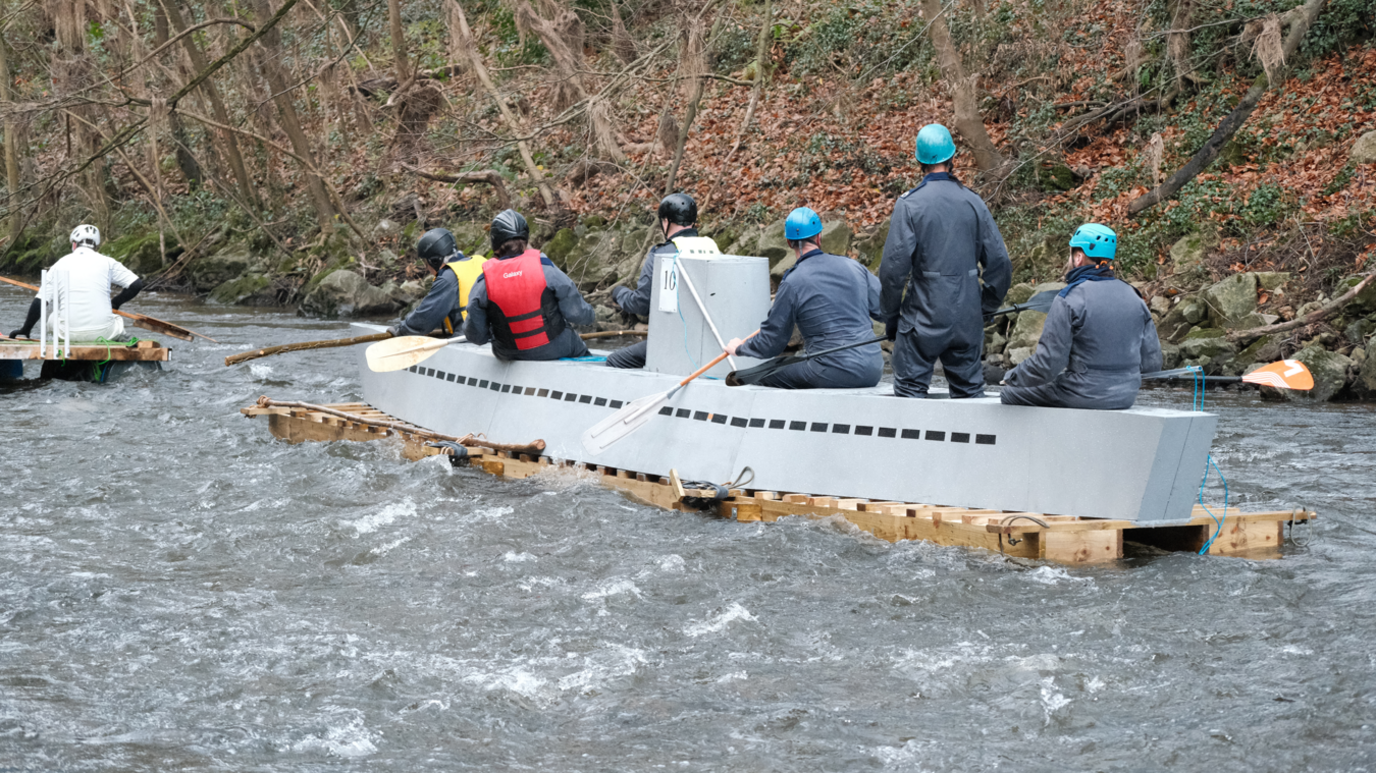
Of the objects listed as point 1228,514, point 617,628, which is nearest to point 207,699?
point 617,628

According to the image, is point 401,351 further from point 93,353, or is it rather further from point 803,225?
point 93,353

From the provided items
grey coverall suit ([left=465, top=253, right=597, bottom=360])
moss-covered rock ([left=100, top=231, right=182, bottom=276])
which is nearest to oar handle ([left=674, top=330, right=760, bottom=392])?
grey coverall suit ([left=465, top=253, right=597, bottom=360])

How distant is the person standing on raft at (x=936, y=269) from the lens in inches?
285

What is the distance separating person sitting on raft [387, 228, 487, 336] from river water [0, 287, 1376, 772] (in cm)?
150

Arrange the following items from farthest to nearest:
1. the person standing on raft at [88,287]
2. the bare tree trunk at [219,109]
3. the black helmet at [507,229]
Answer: the bare tree trunk at [219,109], the person standing on raft at [88,287], the black helmet at [507,229]

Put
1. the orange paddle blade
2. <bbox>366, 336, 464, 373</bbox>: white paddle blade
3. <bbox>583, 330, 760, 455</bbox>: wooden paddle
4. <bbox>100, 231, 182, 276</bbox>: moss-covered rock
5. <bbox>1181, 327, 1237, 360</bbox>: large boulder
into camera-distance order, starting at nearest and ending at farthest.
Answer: the orange paddle blade
<bbox>583, 330, 760, 455</bbox>: wooden paddle
<bbox>366, 336, 464, 373</bbox>: white paddle blade
<bbox>1181, 327, 1237, 360</bbox>: large boulder
<bbox>100, 231, 182, 276</bbox>: moss-covered rock

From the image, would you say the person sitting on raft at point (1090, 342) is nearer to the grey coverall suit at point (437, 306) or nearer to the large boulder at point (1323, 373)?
the grey coverall suit at point (437, 306)

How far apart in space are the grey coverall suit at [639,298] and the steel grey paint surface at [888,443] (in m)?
0.35

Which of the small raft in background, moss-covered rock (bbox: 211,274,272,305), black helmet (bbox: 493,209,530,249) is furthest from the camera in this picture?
moss-covered rock (bbox: 211,274,272,305)

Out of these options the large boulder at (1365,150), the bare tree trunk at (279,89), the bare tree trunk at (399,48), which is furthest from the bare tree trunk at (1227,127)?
the bare tree trunk at (399,48)

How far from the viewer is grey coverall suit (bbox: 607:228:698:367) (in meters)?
8.97

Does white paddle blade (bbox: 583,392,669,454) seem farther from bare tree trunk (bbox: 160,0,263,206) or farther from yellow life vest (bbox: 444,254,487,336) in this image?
bare tree trunk (bbox: 160,0,263,206)

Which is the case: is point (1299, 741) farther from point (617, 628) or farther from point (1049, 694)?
point (617, 628)

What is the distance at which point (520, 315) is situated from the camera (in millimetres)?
9469
